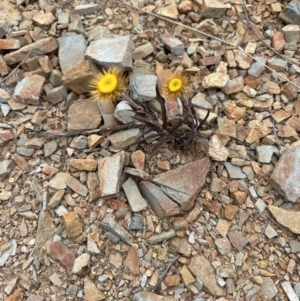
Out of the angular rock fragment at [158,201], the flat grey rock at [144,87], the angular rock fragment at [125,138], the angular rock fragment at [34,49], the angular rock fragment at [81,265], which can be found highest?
the angular rock fragment at [34,49]

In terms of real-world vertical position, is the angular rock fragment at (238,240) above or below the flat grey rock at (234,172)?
below

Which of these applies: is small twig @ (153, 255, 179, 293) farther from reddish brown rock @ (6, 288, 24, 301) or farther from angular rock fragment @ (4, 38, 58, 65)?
angular rock fragment @ (4, 38, 58, 65)

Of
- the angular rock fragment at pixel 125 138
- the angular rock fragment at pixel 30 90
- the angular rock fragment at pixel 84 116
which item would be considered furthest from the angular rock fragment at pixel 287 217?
the angular rock fragment at pixel 30 90

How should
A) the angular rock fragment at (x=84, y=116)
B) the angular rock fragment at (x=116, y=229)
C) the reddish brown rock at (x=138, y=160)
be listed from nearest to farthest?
the angular rock fragment at (x=116, y=229), the reddish brown rock at (x=138, y=160), the angular rock fragment at (x=84, y=116)

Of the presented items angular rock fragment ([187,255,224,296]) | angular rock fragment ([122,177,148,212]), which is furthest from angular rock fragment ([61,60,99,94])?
angular rock fragment ([187,255,224,296])

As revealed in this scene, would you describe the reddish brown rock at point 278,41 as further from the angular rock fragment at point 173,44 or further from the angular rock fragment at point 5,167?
the angular rock fragment at point 5,167

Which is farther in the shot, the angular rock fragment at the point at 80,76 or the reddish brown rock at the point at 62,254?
the angular rock fragment at the point at 80,76

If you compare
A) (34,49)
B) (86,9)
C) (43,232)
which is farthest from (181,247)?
(86,9)
